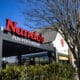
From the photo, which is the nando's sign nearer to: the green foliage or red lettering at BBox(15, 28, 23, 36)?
red lettering at BBox(15, 28, 23, 36)

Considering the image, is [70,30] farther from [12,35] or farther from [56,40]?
[56,40]

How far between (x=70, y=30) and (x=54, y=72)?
4121mm

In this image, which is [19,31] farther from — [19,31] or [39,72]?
[39,72]

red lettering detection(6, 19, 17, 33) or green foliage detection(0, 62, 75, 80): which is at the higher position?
red lettering detection(6, 19, 17, 33)

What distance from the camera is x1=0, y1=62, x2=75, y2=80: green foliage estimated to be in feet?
48.2

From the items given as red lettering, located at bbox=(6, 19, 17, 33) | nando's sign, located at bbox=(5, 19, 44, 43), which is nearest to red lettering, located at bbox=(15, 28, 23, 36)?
nando's sign, located at bbox=(5, 19, 44, 43)

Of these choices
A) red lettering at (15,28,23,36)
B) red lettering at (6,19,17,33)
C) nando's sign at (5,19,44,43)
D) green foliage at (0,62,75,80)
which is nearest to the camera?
green foliage at (0,62,75,80)

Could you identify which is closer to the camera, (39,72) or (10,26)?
(39,72)

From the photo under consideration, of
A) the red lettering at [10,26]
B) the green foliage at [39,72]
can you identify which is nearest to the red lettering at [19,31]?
the red lettering at [10,26]

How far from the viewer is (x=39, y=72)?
1728 centimetres

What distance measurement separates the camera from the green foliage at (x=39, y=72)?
14.7m

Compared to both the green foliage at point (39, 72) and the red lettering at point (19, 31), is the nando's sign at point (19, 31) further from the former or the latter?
the green foliage at point (39, 72)

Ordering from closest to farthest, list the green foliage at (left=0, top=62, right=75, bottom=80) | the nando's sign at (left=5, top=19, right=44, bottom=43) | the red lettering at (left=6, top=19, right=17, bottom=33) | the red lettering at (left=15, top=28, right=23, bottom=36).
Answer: the green foliage at (left=0, top=62, right=75, bottom=80) → the red lettering at (left=6, top=19, right=17, bottom=33) → the nando's sign at (left=5, top=19, right=44, bottom=43) → the red lettering at (left=15, top=28, right=23, bottom=36)

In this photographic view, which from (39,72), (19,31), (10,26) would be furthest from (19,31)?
(39,72)
